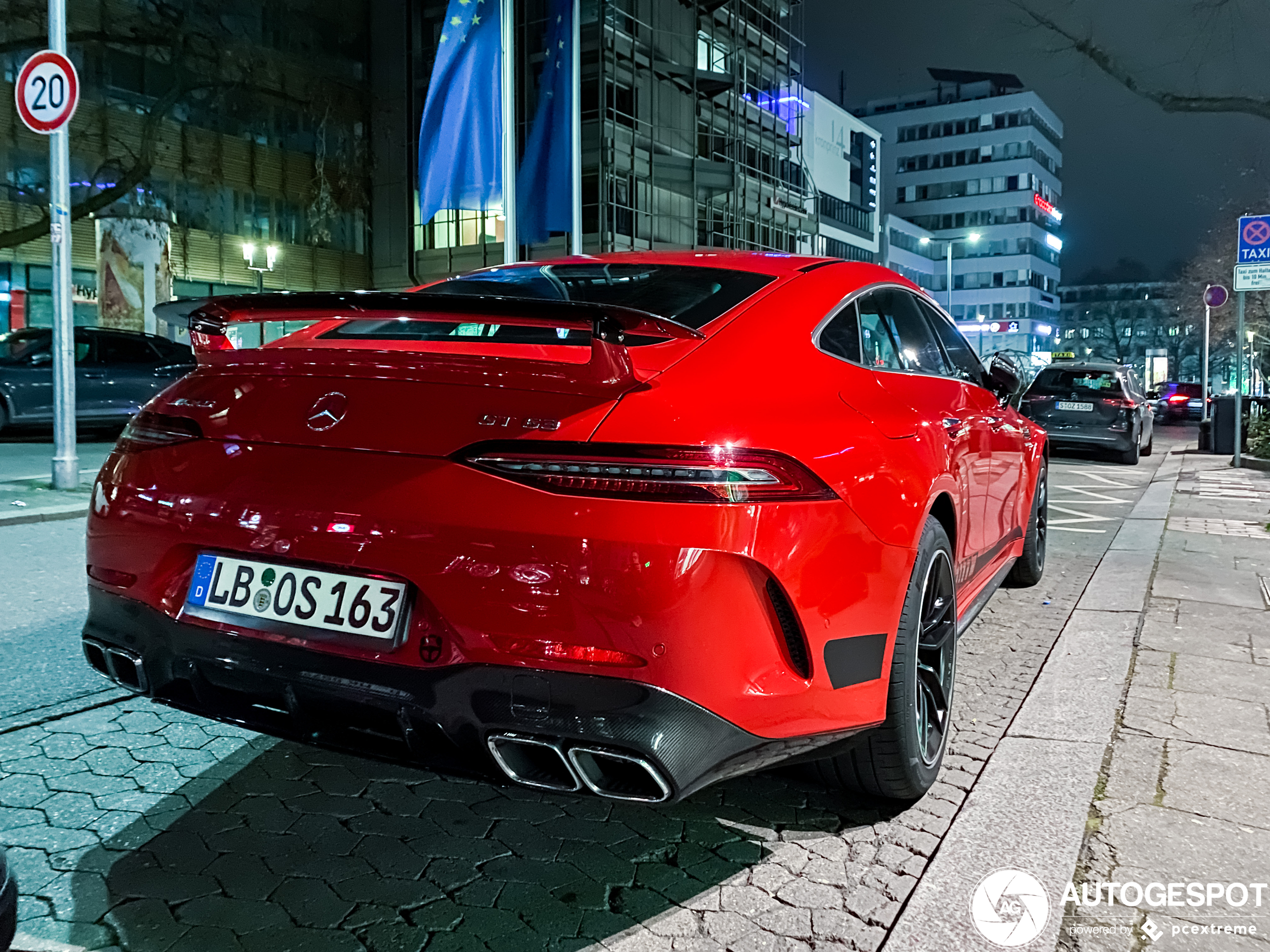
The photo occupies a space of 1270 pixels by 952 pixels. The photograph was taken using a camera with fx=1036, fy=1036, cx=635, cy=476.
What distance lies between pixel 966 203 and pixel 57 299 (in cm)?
10220

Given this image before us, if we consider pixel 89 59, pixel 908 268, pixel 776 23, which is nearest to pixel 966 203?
pixel 908 268

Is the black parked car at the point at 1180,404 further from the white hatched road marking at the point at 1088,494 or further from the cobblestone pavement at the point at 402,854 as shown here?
the cobblestone pavement at the point at 402,854

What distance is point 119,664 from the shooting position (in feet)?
7.99

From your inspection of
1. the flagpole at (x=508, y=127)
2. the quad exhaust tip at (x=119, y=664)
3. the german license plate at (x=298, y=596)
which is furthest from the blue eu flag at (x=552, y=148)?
the german license plate at (x=298, y=596)

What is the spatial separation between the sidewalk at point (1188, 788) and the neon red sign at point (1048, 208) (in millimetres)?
104956

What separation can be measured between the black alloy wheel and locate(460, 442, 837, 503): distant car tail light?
103cm

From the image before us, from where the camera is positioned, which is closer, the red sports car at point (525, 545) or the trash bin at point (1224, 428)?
the red sports car at point (525, 545)

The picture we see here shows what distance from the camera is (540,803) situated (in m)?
2.95

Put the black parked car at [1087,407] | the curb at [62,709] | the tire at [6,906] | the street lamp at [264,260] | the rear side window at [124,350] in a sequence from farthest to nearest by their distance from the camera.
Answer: the street lamp at [264,260]
the black parked car at [1087,407]
the rear side window at [124,350]
the curb at [62,709]
the tire at [6,906]

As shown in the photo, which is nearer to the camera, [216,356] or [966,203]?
[216,356]

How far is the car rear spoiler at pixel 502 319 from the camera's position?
6.92ft

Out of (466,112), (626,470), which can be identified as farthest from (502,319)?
(466,112)

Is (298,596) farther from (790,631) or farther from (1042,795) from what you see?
(1042,795)

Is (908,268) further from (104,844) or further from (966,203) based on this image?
(104,844)
